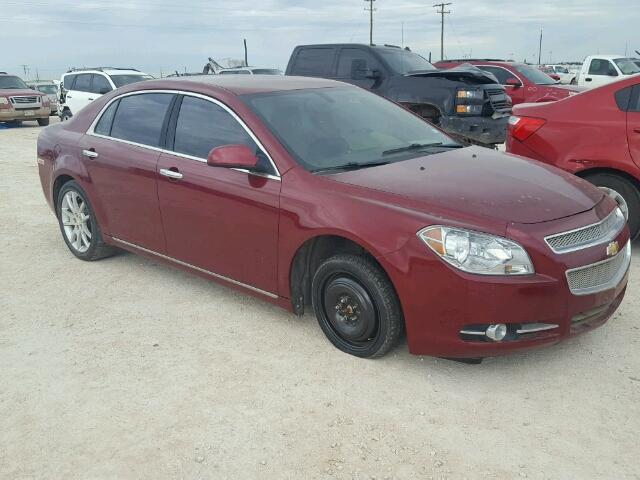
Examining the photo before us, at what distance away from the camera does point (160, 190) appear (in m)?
4.46

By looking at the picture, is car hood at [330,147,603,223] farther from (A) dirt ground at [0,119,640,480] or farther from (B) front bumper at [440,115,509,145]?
(B) front bumper at [440,115,509,145]

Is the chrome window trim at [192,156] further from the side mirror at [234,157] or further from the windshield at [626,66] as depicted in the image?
the windshield at [626,66]

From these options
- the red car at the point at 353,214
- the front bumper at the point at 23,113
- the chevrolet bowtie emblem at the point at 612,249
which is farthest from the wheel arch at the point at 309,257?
the front bumper at the point at 23,113

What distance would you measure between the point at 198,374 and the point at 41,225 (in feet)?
14.1

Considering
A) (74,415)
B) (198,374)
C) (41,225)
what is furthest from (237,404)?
(41,225)

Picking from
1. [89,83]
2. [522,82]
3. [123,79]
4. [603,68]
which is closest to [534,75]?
[522,82]

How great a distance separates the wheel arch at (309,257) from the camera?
3594mm

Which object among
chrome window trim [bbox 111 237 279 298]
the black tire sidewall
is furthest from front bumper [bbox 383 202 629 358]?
the black tire sidewall

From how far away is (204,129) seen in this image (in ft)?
14.1

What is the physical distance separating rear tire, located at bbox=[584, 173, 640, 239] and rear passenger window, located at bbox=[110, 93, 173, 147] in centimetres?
364

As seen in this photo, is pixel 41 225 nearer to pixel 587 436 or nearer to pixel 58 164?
pixel 58 164

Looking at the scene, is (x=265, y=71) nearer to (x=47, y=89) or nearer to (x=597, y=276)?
(x=47, y=89)

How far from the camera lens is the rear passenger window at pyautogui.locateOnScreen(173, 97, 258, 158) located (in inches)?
160

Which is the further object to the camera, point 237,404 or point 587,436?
point 237,404
